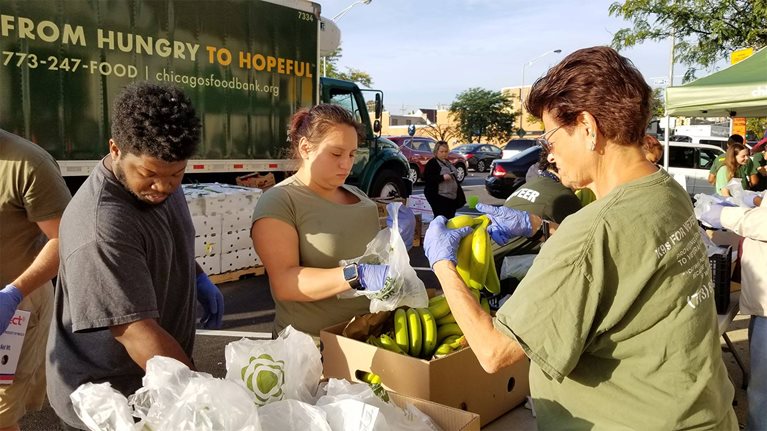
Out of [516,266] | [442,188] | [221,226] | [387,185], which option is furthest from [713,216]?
[387,185]

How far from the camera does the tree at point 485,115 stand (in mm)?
48406

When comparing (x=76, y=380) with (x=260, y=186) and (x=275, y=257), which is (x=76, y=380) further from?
(x=260, y=186)

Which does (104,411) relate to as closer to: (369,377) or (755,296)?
(369,377)

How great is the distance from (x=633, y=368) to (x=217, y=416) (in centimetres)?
94

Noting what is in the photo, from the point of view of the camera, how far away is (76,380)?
1678 millimetres

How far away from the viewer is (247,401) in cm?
125

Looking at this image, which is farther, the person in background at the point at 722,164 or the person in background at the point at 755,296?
the person in background at the point at 722,164

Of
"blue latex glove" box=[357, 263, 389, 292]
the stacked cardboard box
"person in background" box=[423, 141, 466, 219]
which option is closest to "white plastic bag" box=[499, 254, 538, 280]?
"blue latex glove" box=[357, 263, 389, 292]

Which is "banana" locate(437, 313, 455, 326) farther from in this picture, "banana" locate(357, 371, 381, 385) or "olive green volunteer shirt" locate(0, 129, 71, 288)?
"olive green volunteer shirt" locate(0, 129, 71, 288)

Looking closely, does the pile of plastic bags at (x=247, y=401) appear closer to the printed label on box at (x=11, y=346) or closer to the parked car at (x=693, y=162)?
the printed label on box at (x=11, y=346)

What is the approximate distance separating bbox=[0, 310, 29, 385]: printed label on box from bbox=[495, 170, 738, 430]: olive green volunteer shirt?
187 cm

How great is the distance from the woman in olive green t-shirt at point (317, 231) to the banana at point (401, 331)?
8.2 inches

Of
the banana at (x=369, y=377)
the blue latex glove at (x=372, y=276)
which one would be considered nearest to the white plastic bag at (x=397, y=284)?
the blue latex glove at (x=372, y=276)

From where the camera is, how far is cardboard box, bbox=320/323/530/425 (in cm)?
201
